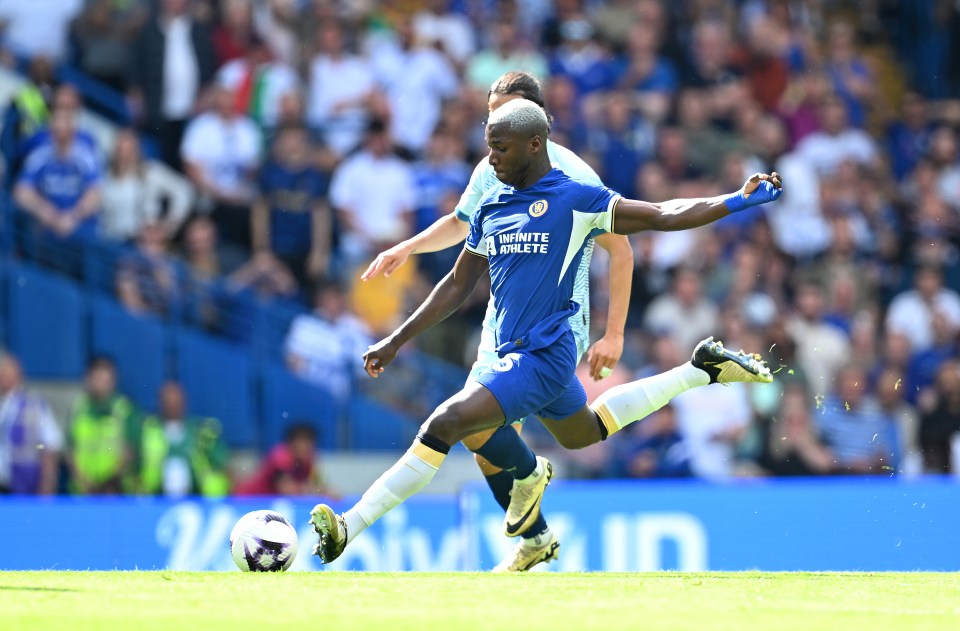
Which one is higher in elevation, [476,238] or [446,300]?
[476,238]

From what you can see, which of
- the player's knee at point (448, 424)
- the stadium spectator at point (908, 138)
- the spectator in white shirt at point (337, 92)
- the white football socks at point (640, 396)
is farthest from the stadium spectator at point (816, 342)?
the player's knee at point (448, 424)

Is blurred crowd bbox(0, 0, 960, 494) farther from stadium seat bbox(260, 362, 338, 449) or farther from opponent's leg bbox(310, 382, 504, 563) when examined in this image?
opponent's leg bbox(310, 382, 504, 563)

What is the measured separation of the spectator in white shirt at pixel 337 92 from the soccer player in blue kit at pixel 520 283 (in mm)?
7894

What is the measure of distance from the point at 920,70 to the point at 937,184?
2947mm

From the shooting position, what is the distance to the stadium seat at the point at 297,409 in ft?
47.4

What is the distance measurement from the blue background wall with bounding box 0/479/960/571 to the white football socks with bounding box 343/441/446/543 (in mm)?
3838

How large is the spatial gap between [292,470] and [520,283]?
581 cm

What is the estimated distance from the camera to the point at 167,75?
15.7m

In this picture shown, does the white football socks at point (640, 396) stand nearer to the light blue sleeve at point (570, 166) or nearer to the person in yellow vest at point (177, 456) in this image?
the light blue sleeve at point (570, 166)

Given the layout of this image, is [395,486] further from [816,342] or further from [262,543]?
[816,342]

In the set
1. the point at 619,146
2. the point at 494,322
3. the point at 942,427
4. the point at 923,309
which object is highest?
the point at 619,146

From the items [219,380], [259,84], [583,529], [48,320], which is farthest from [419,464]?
[259,84]

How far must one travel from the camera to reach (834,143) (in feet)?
54.7

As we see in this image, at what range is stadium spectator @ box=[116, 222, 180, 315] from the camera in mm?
14672
